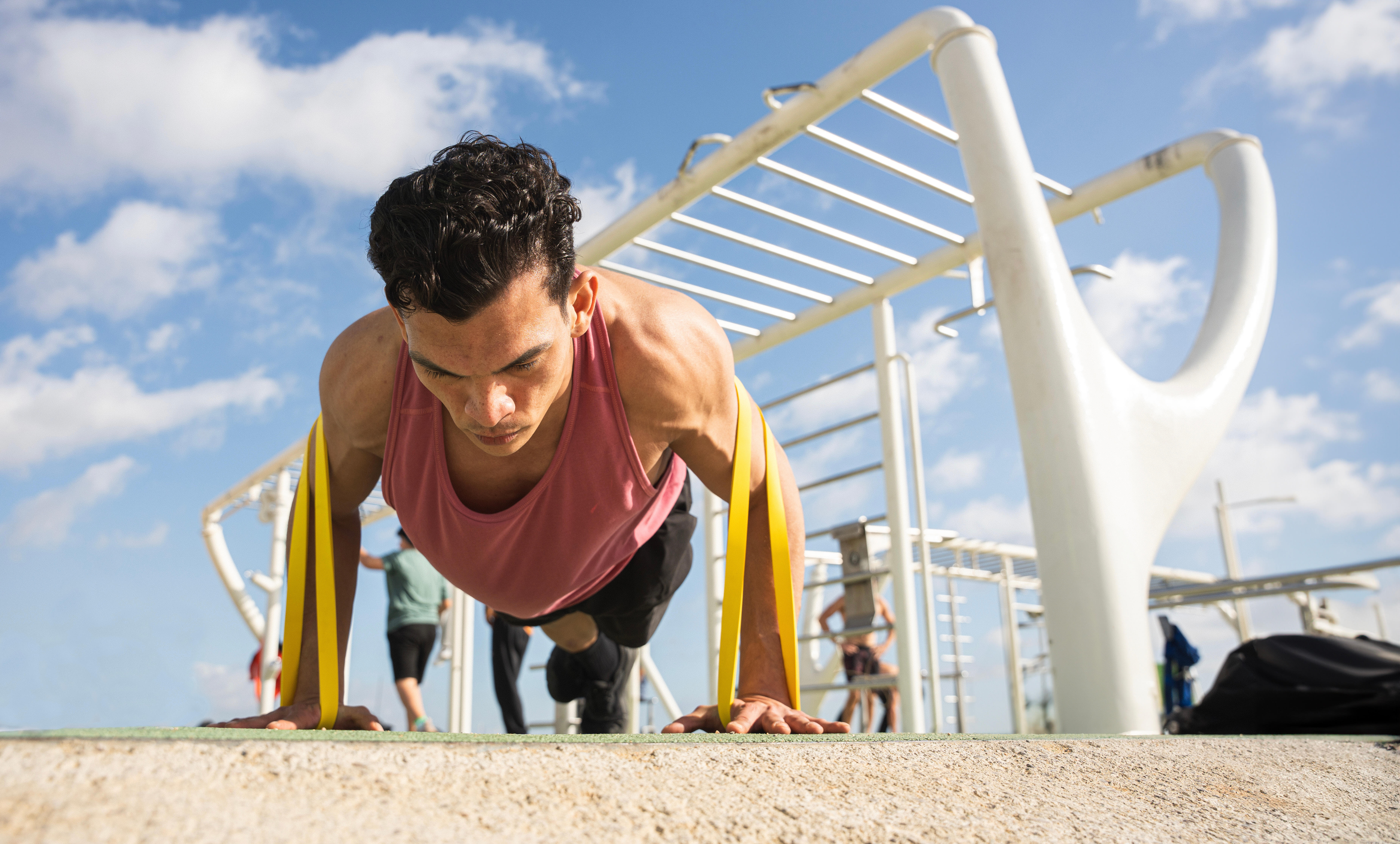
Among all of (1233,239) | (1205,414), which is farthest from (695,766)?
(1233,239)

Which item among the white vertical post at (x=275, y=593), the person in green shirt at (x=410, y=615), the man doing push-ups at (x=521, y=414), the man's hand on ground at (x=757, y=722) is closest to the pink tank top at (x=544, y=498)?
the man doing push-ups at (x=521, y=414)

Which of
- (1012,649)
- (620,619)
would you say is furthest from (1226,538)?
(620,619)

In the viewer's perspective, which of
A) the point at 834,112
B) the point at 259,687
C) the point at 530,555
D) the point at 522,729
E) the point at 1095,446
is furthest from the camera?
the point at 259,687

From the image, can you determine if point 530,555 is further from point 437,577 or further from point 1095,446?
point 437,577

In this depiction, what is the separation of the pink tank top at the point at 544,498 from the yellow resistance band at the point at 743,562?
10.3 inches

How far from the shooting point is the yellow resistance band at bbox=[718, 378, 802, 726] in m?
2.03

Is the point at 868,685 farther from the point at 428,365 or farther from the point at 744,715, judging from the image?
the point at 428,365

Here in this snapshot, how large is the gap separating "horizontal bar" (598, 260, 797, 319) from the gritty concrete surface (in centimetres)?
389

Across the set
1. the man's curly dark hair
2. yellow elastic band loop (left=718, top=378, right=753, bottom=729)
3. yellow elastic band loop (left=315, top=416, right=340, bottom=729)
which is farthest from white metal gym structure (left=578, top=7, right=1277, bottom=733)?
yellow elastic band loop (left=315, top=416, right=340, bottom=729)

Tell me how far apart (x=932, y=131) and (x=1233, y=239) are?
1.43 m

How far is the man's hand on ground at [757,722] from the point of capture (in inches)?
69.6

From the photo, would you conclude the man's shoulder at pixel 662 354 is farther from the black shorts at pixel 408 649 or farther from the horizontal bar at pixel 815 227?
the black shorts at pixel 408 649

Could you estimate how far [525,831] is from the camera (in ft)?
2.72

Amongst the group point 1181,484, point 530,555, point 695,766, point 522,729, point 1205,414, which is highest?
point 1205,414
